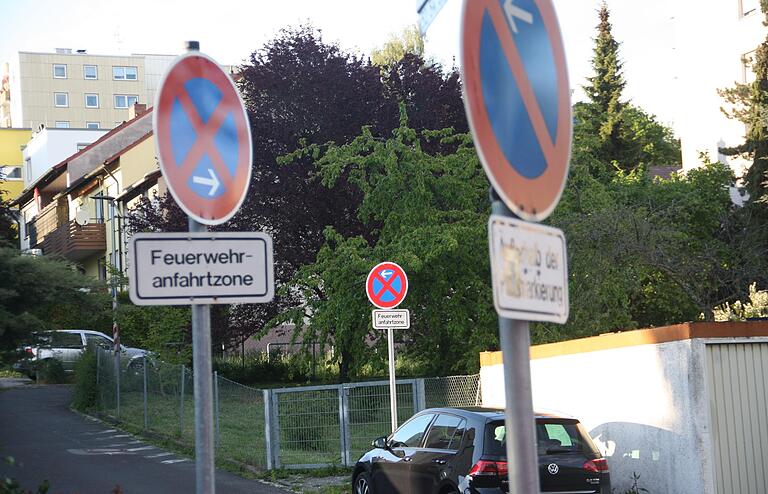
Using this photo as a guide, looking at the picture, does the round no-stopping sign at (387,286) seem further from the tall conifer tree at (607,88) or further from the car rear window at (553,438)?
the tall conifer tree at (607,88)

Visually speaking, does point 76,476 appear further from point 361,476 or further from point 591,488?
point 591,488

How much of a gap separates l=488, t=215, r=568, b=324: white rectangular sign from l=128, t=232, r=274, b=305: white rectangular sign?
190 cm

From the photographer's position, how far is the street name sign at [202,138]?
4.80m

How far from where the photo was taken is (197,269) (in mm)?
4898

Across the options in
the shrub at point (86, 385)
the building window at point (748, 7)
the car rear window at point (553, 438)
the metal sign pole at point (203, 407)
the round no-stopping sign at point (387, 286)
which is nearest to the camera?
the metal sign pole at point (203, 407)

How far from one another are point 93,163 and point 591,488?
5202cm

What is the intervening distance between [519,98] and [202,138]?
7.05 ft

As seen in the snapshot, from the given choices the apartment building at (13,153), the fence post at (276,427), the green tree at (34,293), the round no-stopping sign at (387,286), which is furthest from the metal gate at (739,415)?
the apartment building at (13,153)

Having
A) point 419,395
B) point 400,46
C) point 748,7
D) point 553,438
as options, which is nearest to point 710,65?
point 748,7

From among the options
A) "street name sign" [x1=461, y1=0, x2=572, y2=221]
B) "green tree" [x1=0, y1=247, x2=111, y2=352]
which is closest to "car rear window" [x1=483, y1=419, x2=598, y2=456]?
"green tree" [x1=0, y1=247, x2=111, y2=352]

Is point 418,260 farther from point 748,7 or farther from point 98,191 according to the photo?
point 98,191

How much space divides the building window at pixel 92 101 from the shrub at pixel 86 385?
6741 centimetres

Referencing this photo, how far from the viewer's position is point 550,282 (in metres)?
3.29

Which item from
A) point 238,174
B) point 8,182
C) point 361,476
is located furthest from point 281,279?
point 8,182
